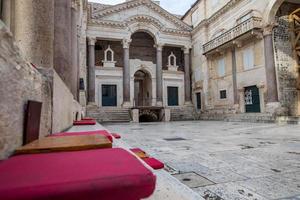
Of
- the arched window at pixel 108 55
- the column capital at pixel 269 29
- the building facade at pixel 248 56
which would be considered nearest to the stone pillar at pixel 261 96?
the building facade at pixel 248 56

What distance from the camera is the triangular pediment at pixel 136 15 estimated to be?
62.9 feet

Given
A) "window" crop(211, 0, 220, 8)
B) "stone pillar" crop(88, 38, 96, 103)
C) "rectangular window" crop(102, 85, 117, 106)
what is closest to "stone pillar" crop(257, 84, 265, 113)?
"window" crop(211, 0, 220, 8)

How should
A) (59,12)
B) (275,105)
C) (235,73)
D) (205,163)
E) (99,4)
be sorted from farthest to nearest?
(99,4), (235,73), (275,105), (59,12), (205,163)

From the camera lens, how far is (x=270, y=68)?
13.2 m

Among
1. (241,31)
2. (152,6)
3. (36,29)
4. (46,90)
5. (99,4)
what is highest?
(99,4)

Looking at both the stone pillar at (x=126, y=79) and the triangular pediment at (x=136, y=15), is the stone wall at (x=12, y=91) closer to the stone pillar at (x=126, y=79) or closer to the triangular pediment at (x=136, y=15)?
the stone pillar at (x=126, y=79)

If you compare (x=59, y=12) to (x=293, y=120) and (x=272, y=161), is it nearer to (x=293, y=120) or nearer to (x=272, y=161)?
(x=272, y=161)

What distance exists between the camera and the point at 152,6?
20.6m

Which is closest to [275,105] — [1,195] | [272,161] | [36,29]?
[272,161]

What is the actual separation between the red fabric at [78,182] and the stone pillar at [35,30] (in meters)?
2.00

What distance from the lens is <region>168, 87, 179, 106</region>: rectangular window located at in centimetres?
2191

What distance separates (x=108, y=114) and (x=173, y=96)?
7.79 meters

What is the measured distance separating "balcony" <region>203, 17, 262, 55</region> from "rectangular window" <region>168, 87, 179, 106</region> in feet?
16.4

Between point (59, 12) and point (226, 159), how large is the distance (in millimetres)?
4623
